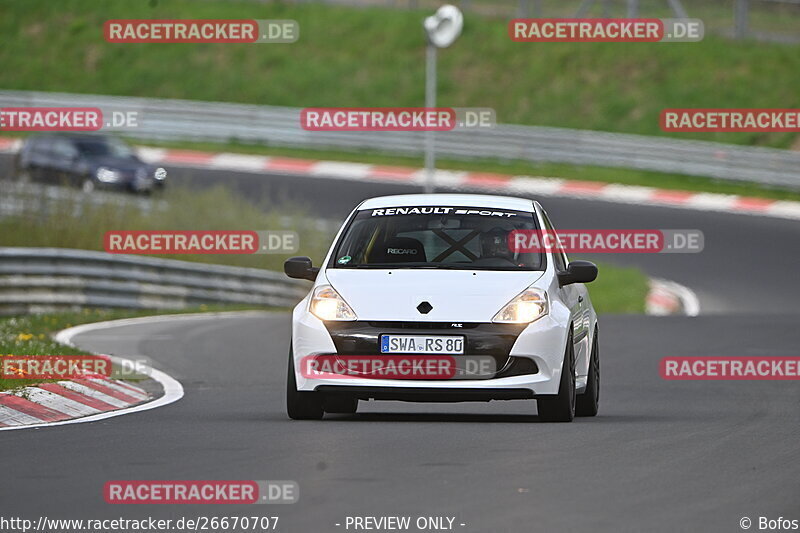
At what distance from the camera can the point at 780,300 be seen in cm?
2777

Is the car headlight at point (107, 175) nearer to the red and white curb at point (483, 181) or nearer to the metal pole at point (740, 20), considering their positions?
the red and white curb at point (483, 181)

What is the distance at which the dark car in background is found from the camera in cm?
3800

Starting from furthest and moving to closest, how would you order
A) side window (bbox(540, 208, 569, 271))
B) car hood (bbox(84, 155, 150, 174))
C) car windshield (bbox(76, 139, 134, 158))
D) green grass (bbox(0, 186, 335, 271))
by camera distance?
car windshield (bbox(76, 139, 134, 158)), car hood (bbox(84, 155, 150, 174)), green grass (bbox(0, 186, 335, 271)), side window (bbox(540, 208, 569, 271))

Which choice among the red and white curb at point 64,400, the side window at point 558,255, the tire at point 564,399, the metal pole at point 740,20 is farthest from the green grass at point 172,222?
the metal pole at point 740,20

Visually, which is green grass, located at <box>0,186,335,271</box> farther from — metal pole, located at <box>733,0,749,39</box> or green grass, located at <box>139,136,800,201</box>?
metal pole, located at <box>733,0,749,39</box>

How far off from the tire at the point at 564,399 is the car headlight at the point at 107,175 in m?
27.2

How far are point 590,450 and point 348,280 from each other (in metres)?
2.22

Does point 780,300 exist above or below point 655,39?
below

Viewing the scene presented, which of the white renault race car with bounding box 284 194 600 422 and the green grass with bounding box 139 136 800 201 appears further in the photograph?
the green grass with bounding box 139 136 800 201

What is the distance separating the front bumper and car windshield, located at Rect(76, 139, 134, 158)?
2839 cm

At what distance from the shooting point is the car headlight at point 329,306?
37.2 feet

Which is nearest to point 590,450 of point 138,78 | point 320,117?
point 320,117

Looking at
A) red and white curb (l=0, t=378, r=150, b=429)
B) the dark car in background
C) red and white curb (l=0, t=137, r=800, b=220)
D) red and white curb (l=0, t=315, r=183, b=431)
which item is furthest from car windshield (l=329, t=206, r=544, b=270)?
the dark car in background

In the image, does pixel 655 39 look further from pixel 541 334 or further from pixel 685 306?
pixel 541 334
